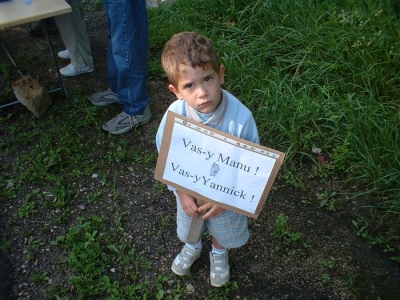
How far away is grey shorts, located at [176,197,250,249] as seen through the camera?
6.02 feet

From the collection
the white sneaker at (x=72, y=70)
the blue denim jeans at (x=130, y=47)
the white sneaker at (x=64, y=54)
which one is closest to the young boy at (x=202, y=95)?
the blue denim jeans at (x=130, y=47)

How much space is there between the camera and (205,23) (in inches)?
154

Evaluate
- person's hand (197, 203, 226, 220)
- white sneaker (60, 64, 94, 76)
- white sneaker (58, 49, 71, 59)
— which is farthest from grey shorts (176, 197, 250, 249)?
white sneaker (58, 49, 71, 59)

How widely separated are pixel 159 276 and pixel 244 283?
0.48 meters

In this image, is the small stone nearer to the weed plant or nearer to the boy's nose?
the weed plant

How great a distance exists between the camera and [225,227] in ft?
6.11

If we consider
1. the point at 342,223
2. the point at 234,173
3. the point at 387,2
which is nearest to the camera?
the point at 234,173

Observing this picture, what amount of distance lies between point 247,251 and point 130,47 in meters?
1.58

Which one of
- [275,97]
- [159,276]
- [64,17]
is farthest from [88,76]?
[159,276]

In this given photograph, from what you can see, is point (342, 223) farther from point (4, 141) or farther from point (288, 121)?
point (4, 141)

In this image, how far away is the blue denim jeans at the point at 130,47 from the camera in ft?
8.70

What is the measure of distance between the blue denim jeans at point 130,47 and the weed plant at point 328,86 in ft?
2.71

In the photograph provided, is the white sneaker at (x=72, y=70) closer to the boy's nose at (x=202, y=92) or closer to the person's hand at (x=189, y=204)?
the person's hand at (x=189, y=204)

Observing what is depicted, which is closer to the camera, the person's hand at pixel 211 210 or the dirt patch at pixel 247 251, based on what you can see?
the person's hand at pixel 211 210
